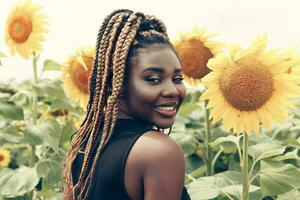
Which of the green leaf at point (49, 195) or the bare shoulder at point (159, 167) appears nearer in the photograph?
the bare shoulder at point (159, 167)

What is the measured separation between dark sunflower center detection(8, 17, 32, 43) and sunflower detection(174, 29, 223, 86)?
935 mm

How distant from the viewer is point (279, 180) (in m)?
2.81

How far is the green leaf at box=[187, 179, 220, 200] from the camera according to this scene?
2760mm

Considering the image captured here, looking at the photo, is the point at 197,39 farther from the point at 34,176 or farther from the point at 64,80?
the point at 34,176

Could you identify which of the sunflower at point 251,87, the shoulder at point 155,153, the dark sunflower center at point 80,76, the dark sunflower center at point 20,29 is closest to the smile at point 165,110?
the shoulder at point 155,153

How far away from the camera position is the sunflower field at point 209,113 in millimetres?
2605

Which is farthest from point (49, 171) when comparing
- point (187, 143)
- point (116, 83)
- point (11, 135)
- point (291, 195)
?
point (116, 83)

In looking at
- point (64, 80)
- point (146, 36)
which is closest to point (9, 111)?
point (64, 80)

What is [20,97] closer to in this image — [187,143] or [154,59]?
[187,143]

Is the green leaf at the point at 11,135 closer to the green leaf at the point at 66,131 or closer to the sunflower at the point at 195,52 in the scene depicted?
the green leaf at the point at 66,131

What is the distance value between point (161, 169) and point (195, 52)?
168cm

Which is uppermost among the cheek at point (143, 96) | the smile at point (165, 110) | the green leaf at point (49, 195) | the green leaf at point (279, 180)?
the cheek at point (143, 96)

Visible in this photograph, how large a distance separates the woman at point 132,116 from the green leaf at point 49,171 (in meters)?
1.23

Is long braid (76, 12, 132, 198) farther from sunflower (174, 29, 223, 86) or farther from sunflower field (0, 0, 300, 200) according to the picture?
sunflower (174, 29, 223, 86)
